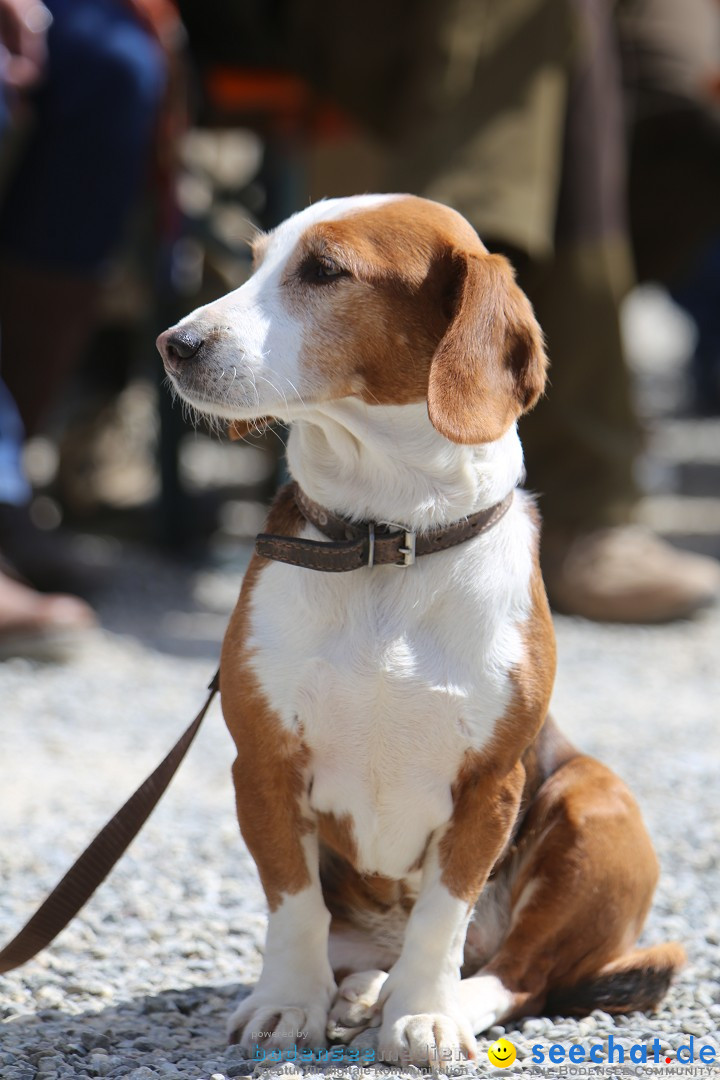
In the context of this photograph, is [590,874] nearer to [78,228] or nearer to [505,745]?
[505,745]

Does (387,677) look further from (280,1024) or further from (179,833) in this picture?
(179,833)

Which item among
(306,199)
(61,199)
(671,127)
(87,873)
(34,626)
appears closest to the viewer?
(87,873)

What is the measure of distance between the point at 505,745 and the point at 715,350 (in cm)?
773

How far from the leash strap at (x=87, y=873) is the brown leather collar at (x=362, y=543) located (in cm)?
25

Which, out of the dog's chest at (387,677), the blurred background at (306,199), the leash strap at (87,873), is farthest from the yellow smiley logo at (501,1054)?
the blurred background at (306,199)

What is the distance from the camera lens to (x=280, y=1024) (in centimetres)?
192

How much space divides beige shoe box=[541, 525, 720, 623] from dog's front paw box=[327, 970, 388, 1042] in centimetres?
287

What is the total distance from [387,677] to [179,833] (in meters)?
1.26

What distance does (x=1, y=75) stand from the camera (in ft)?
12.9

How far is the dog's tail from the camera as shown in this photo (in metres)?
2.10

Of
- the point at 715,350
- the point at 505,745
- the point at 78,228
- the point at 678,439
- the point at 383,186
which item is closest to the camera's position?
the point at 505,745

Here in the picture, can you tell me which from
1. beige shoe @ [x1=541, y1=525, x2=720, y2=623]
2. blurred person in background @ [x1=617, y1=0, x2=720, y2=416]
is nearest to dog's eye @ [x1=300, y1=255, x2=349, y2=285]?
beige shoe @ [x1=541, y1=525, x2=720, y2=623]

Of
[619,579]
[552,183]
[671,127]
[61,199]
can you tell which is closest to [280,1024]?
[552,183]

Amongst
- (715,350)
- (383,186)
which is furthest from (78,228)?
(715,350)
